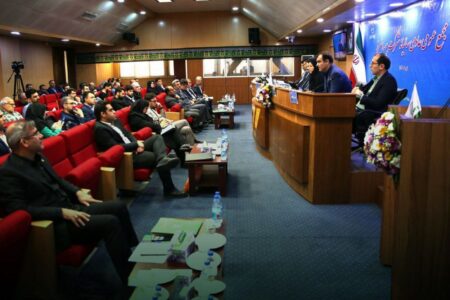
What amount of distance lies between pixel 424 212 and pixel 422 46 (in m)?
5.71

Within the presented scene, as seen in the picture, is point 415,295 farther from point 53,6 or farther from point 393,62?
point 53,6

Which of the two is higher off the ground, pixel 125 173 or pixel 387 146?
pixel 387 146

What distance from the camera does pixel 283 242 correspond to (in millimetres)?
3482

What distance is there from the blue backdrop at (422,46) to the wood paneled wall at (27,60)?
1033 cm

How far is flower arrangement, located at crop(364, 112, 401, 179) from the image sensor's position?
2414mm

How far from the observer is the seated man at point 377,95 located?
475cm

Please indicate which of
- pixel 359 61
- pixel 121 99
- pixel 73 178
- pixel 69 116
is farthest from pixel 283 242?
pixel 359 61

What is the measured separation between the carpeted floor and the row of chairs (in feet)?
0.96

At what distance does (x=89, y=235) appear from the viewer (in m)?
2.76

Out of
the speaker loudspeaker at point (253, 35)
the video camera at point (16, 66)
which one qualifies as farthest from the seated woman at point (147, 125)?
the speaker loudspeaker at point (253, 35)

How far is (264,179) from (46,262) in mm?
3348

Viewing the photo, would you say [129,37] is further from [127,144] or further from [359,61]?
[127,144]

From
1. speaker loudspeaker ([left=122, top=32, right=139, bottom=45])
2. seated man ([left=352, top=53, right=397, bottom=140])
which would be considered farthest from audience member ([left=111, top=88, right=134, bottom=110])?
speaker loudspeaker ([left=122, top=32, right=139, bottom=45])

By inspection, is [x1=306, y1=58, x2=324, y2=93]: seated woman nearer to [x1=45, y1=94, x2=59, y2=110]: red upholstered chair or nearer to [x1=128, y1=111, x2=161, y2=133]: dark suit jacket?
[x1=128, y1=111, x2=161, y2=133]: dark suit jacket
